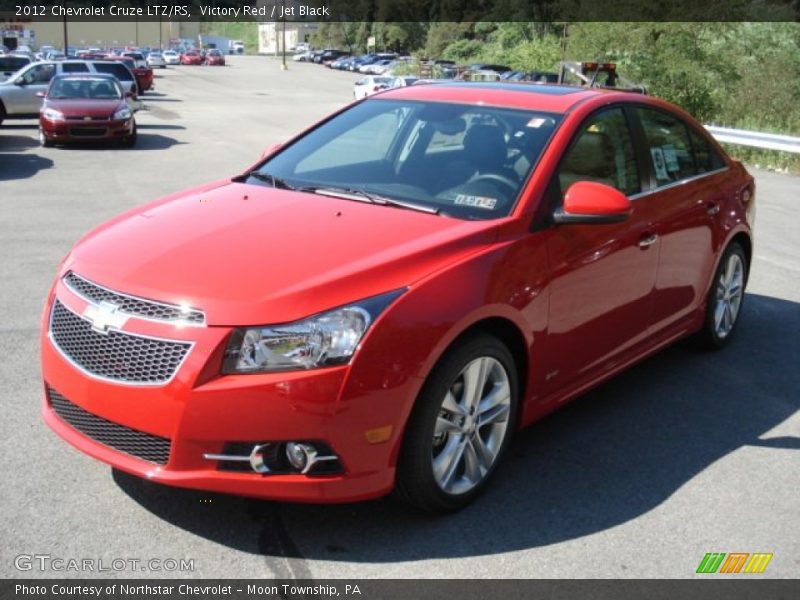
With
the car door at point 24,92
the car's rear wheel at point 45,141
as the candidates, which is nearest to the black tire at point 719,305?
the car's rear wheel at point 45,141

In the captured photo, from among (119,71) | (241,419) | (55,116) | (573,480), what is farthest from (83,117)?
(241,419)

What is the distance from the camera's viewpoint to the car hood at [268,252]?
3383mm

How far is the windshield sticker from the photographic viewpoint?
421cm

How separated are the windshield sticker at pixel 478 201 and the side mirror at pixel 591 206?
30cm

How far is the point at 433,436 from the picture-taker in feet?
11.9

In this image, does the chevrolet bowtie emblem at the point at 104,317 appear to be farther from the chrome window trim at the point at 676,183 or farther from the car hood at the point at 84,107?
the car hood at the point at 84,107

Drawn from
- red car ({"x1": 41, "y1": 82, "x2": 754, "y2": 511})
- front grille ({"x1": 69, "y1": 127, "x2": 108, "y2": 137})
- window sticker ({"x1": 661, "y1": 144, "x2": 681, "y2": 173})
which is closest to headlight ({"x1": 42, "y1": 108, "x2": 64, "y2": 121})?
front grille ({"x1": 69, "y1": 127, "x2": 108, "y2": 137})

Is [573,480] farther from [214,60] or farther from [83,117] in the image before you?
[214,60]

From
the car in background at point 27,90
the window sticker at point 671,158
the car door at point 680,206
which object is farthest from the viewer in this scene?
the car in background at point 27,90

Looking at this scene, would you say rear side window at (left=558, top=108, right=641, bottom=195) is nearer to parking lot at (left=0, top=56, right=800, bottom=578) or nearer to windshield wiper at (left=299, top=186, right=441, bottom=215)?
windshield wiper at (left=299, top=186, right=441, bottom=215)

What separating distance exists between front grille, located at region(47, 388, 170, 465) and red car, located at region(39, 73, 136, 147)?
15762 mm

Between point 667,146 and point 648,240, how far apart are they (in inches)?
32.1

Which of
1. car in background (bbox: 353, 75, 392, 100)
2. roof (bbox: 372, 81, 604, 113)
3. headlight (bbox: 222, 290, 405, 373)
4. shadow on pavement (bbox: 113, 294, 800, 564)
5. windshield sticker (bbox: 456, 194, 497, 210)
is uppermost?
roof (bbox: 372, 81, 604, 113)
